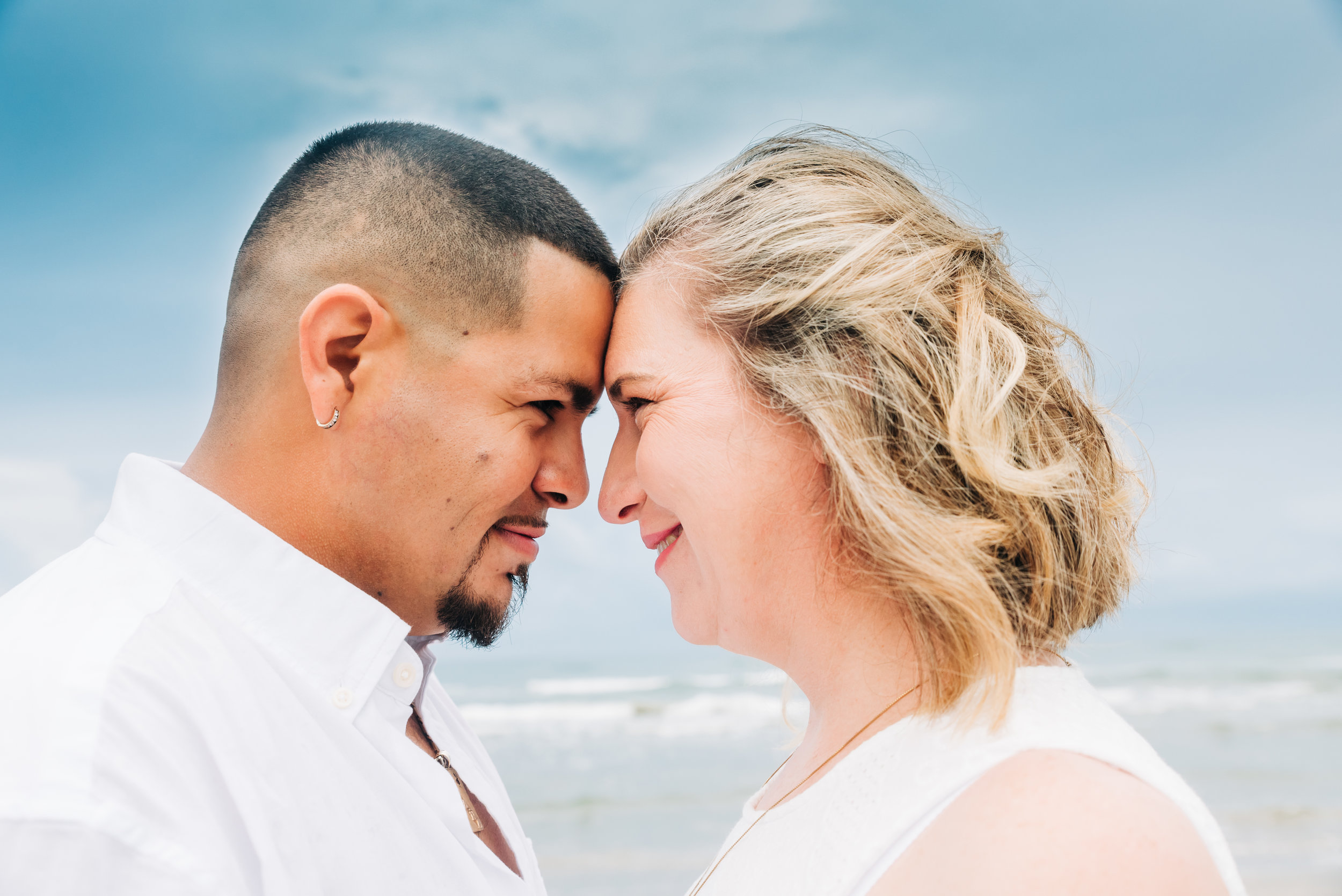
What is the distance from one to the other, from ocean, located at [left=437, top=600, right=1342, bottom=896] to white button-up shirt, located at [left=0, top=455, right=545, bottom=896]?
1.34m

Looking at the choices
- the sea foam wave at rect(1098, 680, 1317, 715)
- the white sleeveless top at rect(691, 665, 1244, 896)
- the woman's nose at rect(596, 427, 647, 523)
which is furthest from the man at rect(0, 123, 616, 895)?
the sea foam wave at rect(1098, 680, 1317, 715)

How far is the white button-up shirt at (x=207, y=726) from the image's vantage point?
133 centimetres

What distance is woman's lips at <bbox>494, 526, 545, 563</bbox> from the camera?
8.00 ft

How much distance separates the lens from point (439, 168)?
229 centimetres

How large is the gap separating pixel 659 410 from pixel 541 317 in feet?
1.36

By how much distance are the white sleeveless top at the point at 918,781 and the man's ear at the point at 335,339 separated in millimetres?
1391

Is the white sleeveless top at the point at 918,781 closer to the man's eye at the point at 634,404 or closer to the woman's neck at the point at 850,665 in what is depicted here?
the woman's neck at the point at 850,665

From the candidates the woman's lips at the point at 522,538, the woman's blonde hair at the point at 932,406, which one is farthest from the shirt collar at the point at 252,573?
the woman's blonde hair at the point at 932,406

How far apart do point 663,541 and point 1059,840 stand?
A: 1.28 metres

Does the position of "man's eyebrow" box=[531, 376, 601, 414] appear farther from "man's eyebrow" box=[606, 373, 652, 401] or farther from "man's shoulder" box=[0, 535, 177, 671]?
"man's shoulder" box=[0, 535, 177, 671]

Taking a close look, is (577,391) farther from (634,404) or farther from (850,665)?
(850,665)

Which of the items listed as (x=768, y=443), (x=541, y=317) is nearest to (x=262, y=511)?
(x=541, y=317)

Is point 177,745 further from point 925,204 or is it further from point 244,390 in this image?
point 925,204

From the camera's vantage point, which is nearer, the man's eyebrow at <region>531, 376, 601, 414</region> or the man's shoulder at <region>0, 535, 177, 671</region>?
the man's shoulder at <region>0, 535, 177, 671</region>
